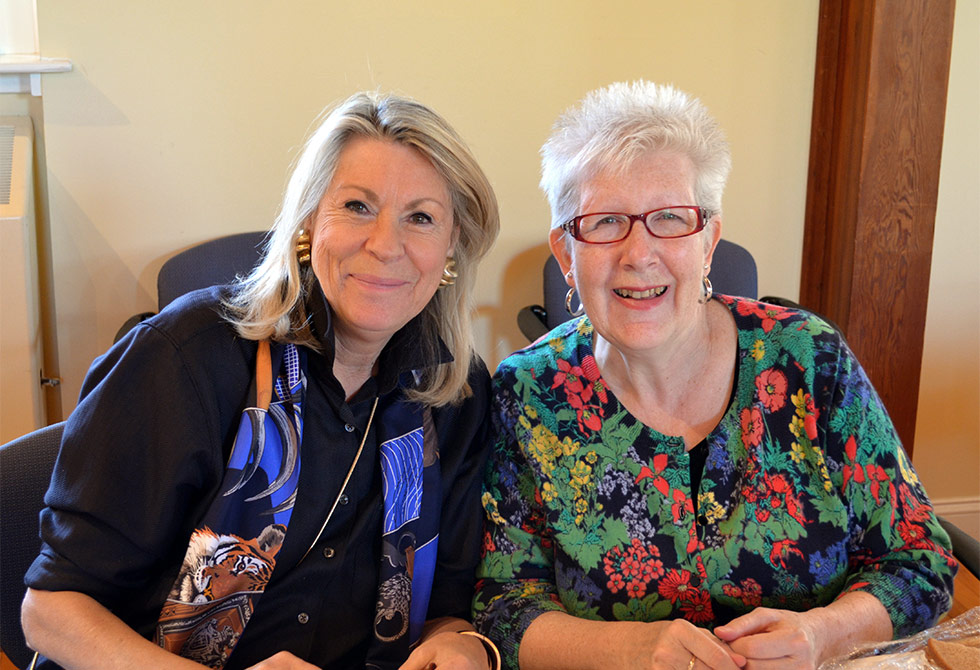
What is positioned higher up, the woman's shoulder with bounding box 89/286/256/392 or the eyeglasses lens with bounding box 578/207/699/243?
the eyeglasses lens with bounding box 578/207/699/243

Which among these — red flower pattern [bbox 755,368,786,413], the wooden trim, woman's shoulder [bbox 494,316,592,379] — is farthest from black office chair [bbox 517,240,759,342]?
red flower pattern [bbox 755,368,786,413]

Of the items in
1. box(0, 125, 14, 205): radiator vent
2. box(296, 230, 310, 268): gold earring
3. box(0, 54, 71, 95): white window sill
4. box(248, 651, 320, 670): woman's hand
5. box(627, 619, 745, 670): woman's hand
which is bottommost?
box(248, 651, 320, 670): woman's hand

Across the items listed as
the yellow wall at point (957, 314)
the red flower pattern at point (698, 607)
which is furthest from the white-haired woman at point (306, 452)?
the yellow wall at point (957, 314)

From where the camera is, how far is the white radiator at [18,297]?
2.40 meters

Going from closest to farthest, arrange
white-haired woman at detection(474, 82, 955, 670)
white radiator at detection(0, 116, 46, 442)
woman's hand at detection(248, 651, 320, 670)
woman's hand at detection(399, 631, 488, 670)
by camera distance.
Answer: woman's hand at detection(248, 651, 320, 670), woman's hand at detection(399, 631, 488, 670), white-haired woman at detection(474, 82, 955, 670), white radiator at detection(0, 116, 46, 442)

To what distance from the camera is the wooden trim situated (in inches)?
113

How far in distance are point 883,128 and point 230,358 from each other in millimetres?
2358

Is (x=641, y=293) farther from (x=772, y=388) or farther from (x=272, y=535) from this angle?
(x=272, y=535)

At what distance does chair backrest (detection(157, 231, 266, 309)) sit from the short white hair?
1.34 meters

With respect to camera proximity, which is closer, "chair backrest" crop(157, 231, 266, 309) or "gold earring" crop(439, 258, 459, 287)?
"gold earring" crop(439, 258, 459, 287)

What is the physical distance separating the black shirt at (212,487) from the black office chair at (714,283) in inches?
50.0

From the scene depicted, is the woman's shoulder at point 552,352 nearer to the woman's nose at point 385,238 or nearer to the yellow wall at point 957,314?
the woman's nose at point 385,238

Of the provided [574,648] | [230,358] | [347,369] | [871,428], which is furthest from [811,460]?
[230,358]

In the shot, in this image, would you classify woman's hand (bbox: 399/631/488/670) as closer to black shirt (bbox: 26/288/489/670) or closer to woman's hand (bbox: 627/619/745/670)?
black shirt (bbox: 26/288/489/670)
